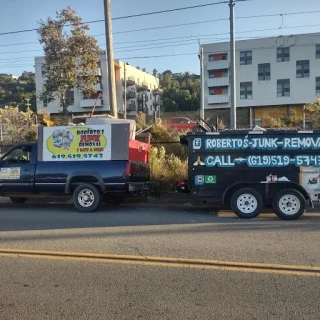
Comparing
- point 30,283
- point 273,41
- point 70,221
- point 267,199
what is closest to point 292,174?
point 267,199

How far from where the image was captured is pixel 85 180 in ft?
35.4

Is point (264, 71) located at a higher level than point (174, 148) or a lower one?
higher

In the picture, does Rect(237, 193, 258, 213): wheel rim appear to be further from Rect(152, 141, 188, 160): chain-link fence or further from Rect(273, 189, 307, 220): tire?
Rect(152, 141, 188, 160): chain-link fence

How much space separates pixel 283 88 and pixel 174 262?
4802 cm

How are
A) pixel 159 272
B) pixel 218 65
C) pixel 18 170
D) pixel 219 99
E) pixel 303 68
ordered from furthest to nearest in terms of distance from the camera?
pixel 219 99, pixel 218 65, pixel 303 68, pixel 18 170, pixel 159 272

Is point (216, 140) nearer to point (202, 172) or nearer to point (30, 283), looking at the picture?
point (202, 172)

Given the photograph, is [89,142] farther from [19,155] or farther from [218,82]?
[218,82]

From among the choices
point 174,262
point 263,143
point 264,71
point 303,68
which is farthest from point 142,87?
point 174,262

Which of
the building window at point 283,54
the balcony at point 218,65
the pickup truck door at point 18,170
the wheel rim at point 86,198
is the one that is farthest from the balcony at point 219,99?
the wheel rim at point 86,198

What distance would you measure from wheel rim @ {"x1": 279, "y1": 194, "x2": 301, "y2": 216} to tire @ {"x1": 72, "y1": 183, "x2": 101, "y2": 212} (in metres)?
4.68

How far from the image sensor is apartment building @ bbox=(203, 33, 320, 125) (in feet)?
159

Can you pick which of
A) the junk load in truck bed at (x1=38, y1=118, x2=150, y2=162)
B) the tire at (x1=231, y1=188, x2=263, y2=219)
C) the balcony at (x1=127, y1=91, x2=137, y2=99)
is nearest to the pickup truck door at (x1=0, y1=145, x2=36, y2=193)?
the junk load in truck bed at (x1=38, y1=118, x2=150, y2=162)

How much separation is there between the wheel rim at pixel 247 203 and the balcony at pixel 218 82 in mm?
45266

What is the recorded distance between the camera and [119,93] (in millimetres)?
64000
